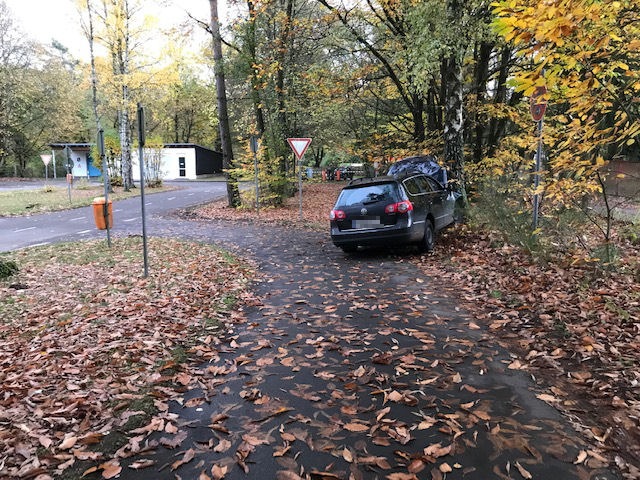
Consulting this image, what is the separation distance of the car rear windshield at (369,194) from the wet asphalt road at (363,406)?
3.06m

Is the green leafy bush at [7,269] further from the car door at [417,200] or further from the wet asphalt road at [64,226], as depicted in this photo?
the car door at [417,200]

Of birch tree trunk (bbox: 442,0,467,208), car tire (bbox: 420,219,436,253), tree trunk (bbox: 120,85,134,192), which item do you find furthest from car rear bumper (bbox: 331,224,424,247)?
tree trunk (bbox: 120,85,134,192)

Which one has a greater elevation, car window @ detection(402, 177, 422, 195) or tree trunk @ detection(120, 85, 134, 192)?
tree trunk @ detection(120, 85, 134, 192)

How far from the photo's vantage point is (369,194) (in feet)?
30.4

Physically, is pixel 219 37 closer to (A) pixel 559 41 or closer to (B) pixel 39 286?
(B) pixel 39 286

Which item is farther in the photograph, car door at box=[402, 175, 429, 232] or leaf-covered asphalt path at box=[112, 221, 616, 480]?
car door at box=[402, 175, 429, 232]

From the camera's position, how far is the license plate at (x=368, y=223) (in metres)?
9.06

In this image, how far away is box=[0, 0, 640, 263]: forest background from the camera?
4828mm

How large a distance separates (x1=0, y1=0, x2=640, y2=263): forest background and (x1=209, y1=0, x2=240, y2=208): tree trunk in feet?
0.54

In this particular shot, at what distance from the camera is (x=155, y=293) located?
6.73 metres

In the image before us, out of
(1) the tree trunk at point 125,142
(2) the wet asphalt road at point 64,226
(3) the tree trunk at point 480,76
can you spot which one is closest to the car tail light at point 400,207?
(3) the tree trunk at point 480,76

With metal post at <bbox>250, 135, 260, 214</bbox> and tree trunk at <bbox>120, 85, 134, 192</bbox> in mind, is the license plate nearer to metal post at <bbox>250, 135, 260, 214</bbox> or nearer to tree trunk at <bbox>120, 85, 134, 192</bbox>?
metal post at <bbox>250, 135, 260, 214</bbox>

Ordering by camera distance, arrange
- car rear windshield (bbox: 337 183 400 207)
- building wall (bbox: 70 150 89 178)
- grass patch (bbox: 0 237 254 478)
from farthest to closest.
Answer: building wall (bbox: 70 150 89 178) < car rear windshield (bbox: 337 183 400 207) < grass patch (bbox: 0 237 254 478)

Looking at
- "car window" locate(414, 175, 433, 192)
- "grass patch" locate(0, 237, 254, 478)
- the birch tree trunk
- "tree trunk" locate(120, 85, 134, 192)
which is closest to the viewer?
"grass patch" locate(0, 237, 254, 478)
